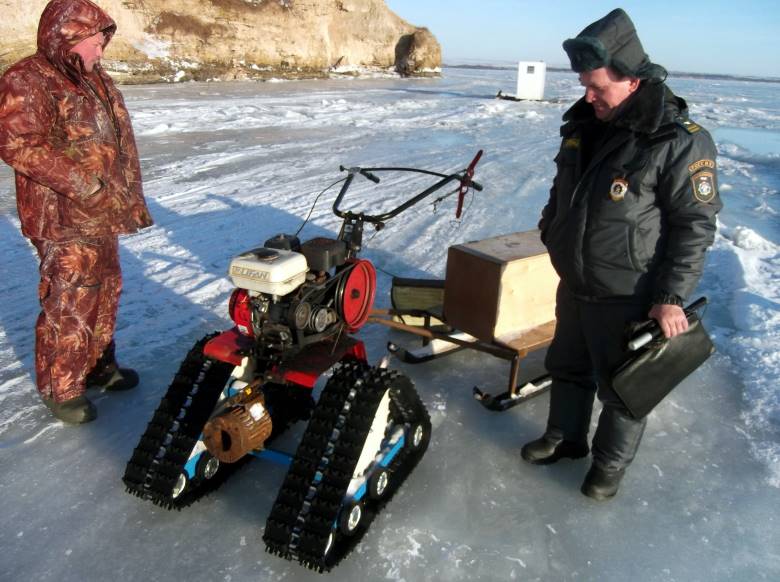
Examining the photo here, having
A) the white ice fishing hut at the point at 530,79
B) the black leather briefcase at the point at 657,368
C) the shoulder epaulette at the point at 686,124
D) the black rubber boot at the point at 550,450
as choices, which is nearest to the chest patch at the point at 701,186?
the shoulder epaulette at the point at 686,124

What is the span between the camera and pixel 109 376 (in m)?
3.29

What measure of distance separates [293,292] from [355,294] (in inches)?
12.7

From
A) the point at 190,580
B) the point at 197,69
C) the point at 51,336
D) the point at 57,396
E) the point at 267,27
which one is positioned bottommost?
the point at 190,580

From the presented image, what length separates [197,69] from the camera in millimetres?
28656

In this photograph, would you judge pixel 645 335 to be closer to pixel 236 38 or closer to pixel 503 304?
pixel 503 304

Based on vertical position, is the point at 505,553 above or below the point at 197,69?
below

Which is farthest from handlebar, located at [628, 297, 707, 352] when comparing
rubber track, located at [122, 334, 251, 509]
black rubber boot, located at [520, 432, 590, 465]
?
rubber track, located at [122, 334, 251, 509]

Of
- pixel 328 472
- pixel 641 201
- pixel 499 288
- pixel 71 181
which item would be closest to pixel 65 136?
pixel 71 181

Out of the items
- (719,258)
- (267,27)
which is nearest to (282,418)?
(719,258)

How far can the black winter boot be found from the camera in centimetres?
327

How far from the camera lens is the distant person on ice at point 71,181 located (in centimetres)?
262

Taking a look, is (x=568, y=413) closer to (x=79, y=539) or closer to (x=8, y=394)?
(x=79, y=539)

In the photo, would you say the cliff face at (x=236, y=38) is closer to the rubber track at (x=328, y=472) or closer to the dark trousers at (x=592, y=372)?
the rubber track at (x=328, y=472)

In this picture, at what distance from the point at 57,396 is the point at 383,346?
1.91m
